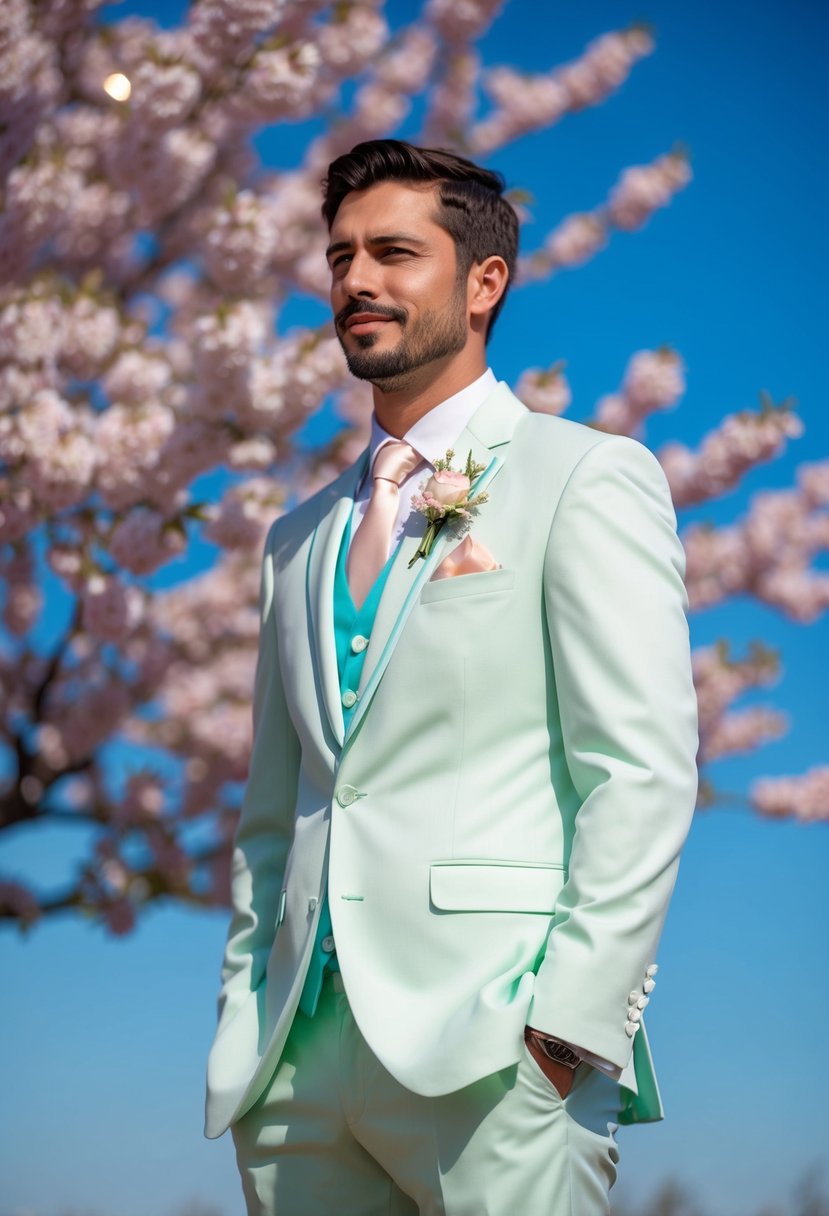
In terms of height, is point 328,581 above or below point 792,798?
above

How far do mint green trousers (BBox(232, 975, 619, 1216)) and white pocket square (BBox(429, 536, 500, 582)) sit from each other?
0.62m

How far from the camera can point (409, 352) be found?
233 cm

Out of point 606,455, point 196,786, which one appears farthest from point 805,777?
point 606,455

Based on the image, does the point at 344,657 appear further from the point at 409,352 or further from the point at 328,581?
the point at 409,352

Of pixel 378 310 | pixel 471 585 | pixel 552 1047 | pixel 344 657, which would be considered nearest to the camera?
pixel 552 1047

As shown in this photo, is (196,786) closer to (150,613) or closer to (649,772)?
(150,613)

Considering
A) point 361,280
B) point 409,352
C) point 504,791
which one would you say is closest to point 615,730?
point 504,791

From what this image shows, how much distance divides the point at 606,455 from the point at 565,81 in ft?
16.4

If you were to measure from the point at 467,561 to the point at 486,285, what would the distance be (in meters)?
0.62

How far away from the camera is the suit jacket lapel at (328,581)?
7.14ft

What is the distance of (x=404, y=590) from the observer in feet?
7.07

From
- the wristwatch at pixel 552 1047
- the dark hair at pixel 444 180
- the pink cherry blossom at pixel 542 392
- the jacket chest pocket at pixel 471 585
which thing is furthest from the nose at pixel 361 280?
the pink cherry blossom at pixel 542 392

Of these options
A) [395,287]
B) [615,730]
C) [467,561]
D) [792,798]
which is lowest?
[792,798]

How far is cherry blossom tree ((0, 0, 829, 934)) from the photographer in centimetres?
423
